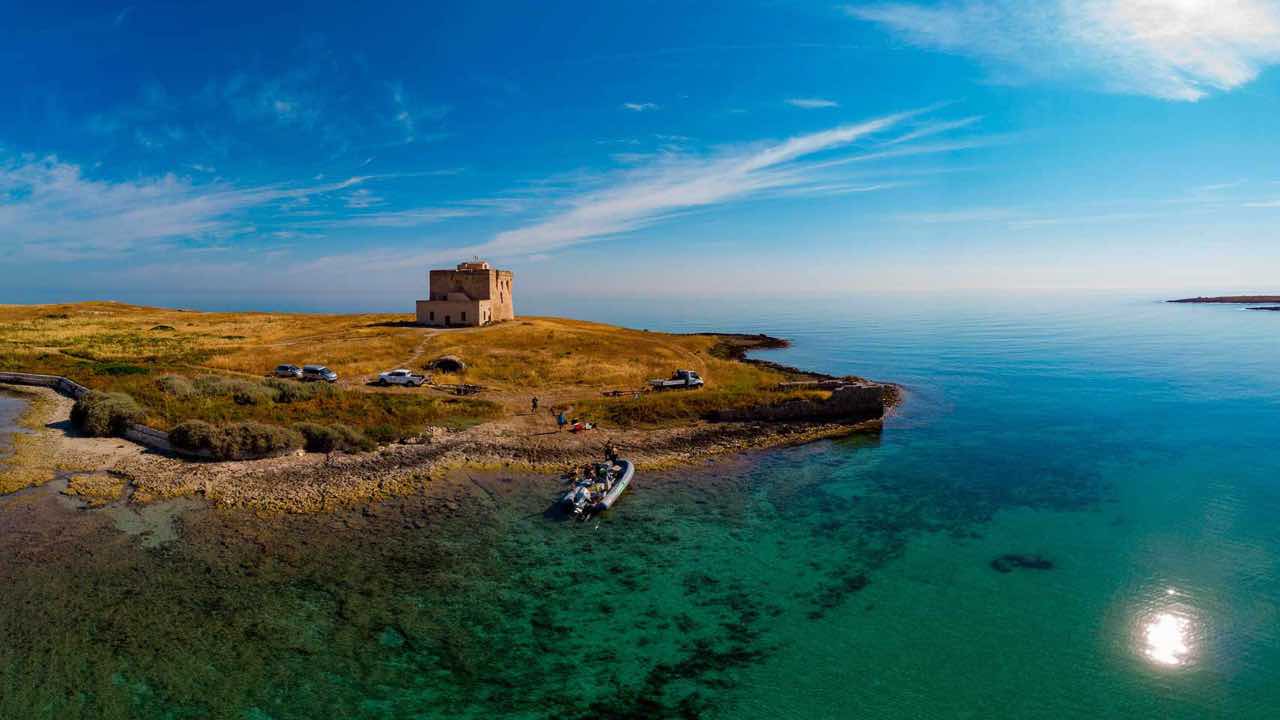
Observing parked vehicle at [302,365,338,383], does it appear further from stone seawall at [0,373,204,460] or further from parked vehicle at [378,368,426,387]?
stone seawall at [0,373,204,460]

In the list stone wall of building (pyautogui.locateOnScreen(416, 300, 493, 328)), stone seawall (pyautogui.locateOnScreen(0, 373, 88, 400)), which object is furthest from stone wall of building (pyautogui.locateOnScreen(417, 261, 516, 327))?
stone seawall (pyautogui.locateOnScreen(0, 373, 88, 400))

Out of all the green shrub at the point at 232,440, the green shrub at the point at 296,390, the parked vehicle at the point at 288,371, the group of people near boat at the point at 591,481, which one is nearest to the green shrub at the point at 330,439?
the green shrub at the point at 232,440

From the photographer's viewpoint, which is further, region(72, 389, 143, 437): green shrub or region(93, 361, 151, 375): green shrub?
region(93, 361, 151, 375): green shrub

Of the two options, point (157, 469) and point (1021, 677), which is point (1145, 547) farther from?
point (157, 469)

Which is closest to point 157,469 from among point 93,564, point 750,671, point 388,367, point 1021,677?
point 93,564

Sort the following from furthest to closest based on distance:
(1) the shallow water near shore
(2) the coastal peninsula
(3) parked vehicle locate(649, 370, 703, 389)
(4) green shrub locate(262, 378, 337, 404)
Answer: (3) parked vehicle locate(649, 370, 703, 389)
(4) green shrub locate(262, 378, 337, 404)
(2) the coastal peninsula
(1) the shallow water near shore

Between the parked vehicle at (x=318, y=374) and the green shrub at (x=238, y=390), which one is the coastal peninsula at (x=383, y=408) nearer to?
the green shrub at (x=238, y=390)

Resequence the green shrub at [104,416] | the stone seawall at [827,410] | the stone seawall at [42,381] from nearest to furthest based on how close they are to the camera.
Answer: the green shrub at [104,416], the stone seawall at [827,410], the stone seawall at [42,381]
